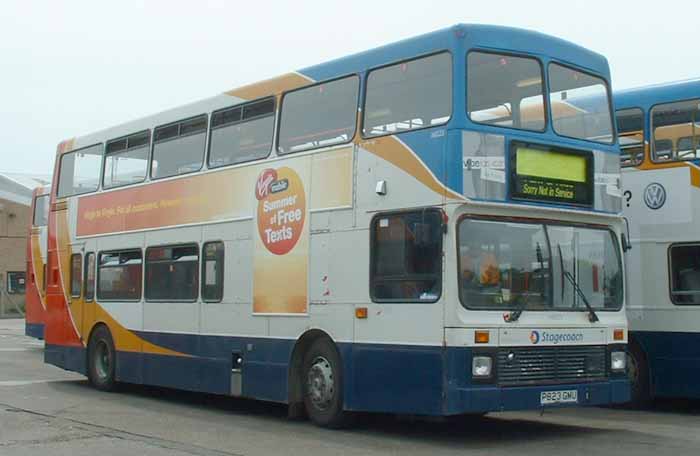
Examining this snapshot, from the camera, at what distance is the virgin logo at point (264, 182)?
1341 centimetres

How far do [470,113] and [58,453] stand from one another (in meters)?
5.48

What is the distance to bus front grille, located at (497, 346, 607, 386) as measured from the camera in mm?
10859

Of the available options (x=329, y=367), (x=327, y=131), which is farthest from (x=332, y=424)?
(x=327, y=131)

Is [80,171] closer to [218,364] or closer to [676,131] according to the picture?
[218,364]

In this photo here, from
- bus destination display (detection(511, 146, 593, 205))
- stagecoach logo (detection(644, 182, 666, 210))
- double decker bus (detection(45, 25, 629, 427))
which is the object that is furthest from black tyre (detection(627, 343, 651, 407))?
bus destination display (detection(511, 146, 593, 205))

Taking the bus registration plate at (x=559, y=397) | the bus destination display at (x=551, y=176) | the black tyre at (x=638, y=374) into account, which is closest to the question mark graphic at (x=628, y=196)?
Answer: the black tyre at (x=638, y=374)

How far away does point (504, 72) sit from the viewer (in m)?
11.4

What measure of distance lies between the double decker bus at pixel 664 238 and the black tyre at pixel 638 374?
14 mm

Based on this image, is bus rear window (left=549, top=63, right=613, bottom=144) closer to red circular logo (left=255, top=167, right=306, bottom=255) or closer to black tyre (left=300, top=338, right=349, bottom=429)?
red circular logo (left=255, top=167, right=306, bottom=255)

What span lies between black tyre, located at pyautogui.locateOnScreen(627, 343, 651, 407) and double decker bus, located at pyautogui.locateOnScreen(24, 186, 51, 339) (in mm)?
16372

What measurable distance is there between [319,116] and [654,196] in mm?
5249

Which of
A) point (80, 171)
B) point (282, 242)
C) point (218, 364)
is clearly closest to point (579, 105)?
point (282, 242)

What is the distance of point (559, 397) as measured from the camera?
11.2m

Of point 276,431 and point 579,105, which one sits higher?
point 579,105
